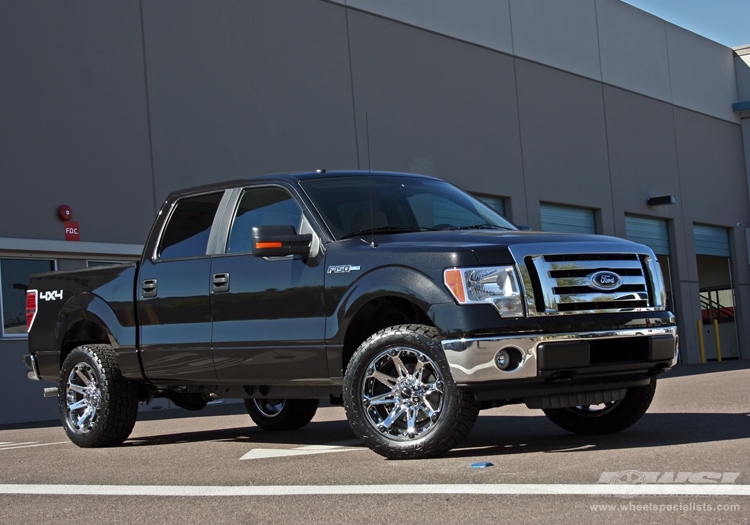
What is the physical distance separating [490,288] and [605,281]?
2.64ft

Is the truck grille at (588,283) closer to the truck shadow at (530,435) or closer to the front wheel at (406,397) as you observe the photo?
the front wheel at (406,397)

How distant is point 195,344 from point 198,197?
1220 millimetres

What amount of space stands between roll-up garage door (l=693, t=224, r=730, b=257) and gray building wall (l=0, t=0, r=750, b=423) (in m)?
0.34

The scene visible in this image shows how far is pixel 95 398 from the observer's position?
884 cm

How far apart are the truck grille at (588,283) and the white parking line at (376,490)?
1.51 m

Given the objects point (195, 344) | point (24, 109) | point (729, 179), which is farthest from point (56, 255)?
point (729, 179)

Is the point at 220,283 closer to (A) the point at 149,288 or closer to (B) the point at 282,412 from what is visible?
(A) the point at 149,288

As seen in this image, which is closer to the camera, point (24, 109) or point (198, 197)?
point (198, 197)

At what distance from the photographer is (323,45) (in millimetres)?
22922

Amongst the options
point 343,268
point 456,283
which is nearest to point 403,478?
point 456,283

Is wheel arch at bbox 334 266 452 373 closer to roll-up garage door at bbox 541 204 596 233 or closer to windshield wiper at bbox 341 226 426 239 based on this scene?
windshield wiper at bbox 341 226 426 239

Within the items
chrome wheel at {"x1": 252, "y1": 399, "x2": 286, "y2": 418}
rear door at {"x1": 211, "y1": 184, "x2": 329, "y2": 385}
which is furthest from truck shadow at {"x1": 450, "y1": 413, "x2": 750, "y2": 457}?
chrome wheel at {"x1": 252, "y1": 399, "x2": 286, "y2": 418}

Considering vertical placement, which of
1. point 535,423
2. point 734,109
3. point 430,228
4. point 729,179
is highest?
point 734,109

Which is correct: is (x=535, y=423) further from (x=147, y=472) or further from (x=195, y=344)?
(x=147, y=472)
